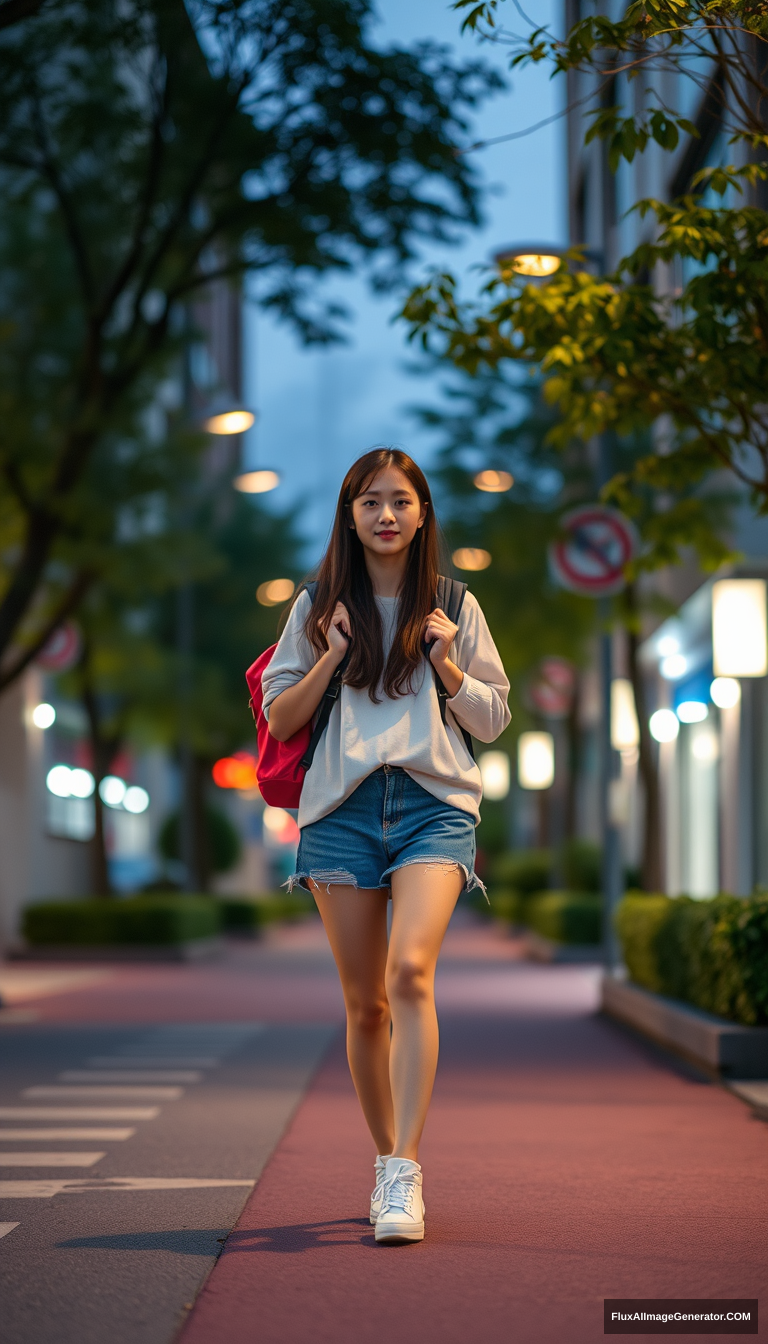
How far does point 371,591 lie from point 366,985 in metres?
1.13

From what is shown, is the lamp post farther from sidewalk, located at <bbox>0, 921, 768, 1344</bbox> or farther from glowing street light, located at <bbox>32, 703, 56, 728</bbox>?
glowing street light, located at <bbox>32, 703, 56, 728</bbox>

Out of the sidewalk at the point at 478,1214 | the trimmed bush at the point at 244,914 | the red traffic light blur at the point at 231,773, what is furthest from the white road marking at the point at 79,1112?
the red traffic light blur at the point at 231,773

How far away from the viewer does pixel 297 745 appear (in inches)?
189

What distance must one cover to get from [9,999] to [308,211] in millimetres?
7824

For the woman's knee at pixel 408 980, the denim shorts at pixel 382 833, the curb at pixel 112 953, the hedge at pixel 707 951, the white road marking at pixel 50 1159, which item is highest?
the denim shorts at pixel 382 833

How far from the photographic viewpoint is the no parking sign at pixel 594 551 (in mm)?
13773

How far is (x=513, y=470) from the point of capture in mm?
22891

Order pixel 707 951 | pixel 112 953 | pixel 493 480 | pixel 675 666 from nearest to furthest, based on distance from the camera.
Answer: pixel 707 951 < pixel 493 480 < pixel 675 666 < pixel 112 953

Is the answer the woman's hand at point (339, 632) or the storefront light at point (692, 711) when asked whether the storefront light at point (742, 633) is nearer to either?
the woman's hand at point (339, 632)

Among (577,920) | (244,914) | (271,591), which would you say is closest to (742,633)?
(577,920)

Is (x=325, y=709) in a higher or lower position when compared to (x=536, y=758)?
lower

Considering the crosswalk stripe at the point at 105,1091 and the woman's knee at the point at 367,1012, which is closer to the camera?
the woman's knee at the point at 367,1012

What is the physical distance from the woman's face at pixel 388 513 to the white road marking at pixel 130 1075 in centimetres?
507

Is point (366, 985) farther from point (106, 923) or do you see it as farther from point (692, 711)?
point (106, 923)
